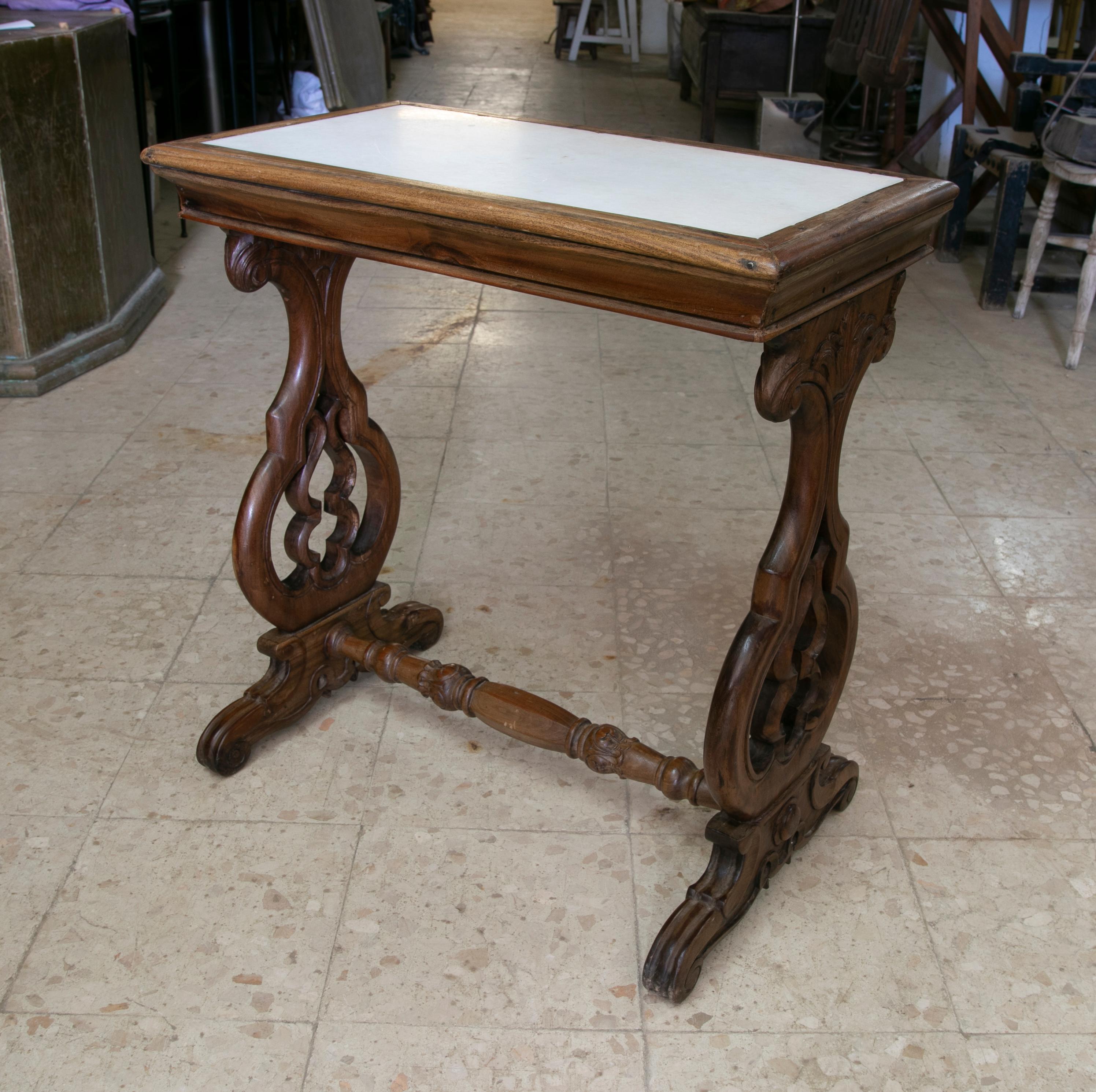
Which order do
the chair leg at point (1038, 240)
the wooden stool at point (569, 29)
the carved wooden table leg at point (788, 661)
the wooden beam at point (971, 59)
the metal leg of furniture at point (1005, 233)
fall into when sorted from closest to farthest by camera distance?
the carved wooden table leg at point (788, 661)
the chair leg at point (1038, 240)
the metal leg of furniture at point (1005, 233)
the wooden beam at point (971, 59)
the wooden stool at point (569, 29)

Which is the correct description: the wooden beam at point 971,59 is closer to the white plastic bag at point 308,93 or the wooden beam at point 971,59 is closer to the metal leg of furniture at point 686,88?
the white plastic bag at point 308,93

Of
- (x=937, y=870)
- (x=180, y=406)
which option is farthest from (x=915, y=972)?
(x=180, y=406)

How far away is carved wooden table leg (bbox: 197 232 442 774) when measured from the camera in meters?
1.73

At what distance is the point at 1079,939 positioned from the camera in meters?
1.57

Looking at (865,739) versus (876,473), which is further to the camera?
(876,473)

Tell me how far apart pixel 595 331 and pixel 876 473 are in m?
1.30

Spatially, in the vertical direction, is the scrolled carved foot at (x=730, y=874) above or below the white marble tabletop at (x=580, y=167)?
below

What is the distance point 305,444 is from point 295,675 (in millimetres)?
390

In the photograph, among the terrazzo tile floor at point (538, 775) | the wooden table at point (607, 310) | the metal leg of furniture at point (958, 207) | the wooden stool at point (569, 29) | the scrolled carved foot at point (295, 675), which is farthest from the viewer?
the wooden stool at point (569, 29)

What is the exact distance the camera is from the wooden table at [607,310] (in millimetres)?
1183

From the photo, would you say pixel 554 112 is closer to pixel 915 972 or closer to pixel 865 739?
pixel 865 739

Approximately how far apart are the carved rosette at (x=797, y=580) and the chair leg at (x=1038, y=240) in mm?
2559

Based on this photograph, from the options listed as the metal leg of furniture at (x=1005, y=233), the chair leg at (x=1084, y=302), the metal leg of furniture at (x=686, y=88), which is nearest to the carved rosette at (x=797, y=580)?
the chair leg at (x=1084, y=302)

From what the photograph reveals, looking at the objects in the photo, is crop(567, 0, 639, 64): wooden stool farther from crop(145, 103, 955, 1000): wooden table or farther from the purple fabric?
crop(145, 103, 955, 1000): wooden table
